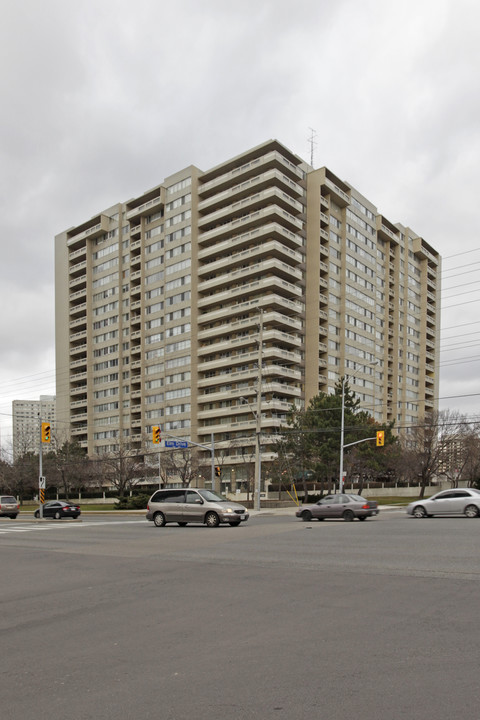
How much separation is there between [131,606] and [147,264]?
285 feet

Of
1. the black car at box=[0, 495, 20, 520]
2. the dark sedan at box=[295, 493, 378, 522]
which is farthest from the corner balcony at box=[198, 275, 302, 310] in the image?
the dark sedan at box=[295, 493, 378, 522]

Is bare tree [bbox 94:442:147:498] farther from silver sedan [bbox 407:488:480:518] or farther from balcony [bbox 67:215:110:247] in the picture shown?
silver sedan [bbox 407:488:480:518]

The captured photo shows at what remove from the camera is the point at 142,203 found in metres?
95.8

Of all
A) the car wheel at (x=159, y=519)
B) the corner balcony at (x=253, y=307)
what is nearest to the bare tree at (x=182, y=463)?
A: the corner balcony at (x=253, y=307)

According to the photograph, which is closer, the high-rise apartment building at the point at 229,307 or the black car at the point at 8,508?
the black car at the point at 8,508

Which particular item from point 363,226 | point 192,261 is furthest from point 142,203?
point 363,226

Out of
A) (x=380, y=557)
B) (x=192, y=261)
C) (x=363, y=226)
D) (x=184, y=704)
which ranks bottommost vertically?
(x=380, y=557)

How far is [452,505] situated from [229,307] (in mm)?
55166

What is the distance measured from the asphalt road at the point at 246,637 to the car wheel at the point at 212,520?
1116 cm

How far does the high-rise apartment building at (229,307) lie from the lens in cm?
7881

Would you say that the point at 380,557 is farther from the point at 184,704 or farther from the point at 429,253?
the point at 429,253

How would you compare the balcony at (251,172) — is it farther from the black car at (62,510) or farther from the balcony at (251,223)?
the black car at (62,510)

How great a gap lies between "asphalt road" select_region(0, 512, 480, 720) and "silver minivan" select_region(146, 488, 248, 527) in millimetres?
11129

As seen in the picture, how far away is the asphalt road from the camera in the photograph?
472cm
